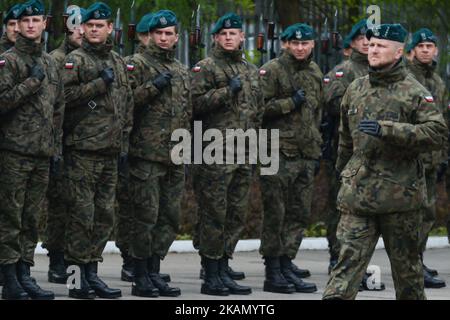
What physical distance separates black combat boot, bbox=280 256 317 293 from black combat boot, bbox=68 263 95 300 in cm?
221

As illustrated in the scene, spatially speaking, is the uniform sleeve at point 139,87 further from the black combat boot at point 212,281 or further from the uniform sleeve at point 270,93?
the black combat boot at point 212,281

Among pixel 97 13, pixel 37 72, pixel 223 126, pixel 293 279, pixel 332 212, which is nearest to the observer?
pixel 37 72

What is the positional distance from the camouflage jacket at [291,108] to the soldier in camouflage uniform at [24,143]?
2551mm

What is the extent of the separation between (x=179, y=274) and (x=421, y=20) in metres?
9.22

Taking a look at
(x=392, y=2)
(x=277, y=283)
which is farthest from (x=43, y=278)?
(x=392, y=2)

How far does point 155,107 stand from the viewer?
12398 millimetres

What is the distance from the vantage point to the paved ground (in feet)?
41.5

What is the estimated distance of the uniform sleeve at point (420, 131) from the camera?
953 centimetres

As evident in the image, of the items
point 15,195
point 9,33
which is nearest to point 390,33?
point 15,195

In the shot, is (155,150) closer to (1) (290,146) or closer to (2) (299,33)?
(1) (290,146)

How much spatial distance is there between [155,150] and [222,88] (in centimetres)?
86

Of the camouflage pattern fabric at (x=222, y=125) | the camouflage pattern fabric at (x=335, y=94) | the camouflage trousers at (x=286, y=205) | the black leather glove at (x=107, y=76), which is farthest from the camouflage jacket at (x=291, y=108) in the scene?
the black leather glove at (x=107, y=76)

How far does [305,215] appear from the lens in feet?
44.1

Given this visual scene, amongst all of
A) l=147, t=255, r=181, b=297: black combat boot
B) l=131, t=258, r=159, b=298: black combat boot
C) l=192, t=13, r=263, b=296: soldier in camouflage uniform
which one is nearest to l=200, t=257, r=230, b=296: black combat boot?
Result: l=192, t=13, r=263, b=296: soldier in camouflage uniform
